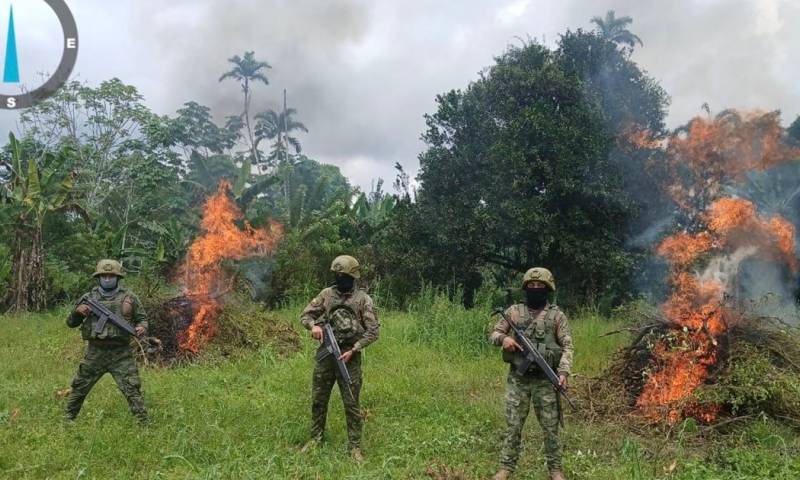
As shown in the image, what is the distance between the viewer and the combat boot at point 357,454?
18.2ft

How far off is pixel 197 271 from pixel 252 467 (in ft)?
24.6

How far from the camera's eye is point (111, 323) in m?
6.46

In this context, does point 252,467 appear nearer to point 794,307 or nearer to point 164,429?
point 164,429

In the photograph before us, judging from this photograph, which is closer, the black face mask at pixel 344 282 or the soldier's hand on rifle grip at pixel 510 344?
the soldier's hand on rifle grip at pixel 510 344

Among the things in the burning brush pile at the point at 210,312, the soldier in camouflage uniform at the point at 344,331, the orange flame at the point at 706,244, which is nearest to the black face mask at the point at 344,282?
the soldier in camouflage uniform at the point at 344,331

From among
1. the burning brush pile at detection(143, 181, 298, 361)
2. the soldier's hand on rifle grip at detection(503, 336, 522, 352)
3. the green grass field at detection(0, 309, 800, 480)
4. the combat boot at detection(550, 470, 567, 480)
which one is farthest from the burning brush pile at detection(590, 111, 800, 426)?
the burning brush pile at detection(143, 181, 298, 361)

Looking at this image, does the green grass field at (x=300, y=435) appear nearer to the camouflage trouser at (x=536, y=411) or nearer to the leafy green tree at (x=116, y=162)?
the camouflage trouser at (x=536, y=411)

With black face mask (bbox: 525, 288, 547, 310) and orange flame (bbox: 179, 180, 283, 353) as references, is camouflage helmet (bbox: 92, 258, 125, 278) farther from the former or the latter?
black face mask (bbox: 525, 288, 547, 310)

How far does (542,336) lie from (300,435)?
2.75 meters

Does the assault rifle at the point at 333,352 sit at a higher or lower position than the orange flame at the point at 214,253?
lower

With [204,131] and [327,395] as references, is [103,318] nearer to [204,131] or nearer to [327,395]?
[327,395]

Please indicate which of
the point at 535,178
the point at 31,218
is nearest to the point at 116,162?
the point at 31,218

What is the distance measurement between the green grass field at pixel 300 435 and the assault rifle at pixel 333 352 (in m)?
0.72

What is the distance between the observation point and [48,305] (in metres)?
15.4
